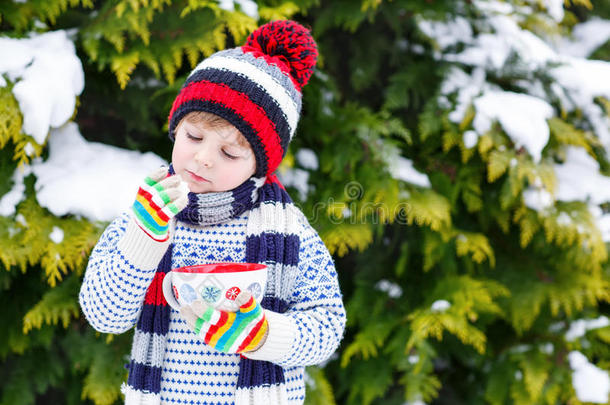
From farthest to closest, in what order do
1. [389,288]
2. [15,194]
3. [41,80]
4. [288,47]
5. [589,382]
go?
[389,288] < [589,382] < [15,194] < [41,80] < [288,47]

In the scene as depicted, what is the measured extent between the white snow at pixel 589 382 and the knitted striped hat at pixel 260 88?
7.05 feet

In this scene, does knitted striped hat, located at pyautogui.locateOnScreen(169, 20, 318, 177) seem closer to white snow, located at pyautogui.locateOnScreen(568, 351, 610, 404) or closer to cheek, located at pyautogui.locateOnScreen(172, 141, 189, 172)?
cheek, located at pyautogui.locateOnScreen(172, 141, 189, 172)

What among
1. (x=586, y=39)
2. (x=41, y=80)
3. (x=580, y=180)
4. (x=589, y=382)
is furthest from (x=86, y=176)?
(x=586, y=39)

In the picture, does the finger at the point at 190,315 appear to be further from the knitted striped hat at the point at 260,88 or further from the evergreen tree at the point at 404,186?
the evergreen tree at the point at 404,186

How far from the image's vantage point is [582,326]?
115 inches

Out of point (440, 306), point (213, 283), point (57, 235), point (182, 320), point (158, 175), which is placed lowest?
point (440, 306)

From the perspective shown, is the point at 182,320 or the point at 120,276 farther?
the point at 182,320

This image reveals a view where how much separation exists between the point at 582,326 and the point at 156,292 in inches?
96.5

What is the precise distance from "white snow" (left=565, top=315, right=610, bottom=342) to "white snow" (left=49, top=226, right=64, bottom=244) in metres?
2.59

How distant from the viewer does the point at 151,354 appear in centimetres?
149

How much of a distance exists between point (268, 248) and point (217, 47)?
1291 mm

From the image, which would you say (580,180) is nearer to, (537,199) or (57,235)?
(537,199)

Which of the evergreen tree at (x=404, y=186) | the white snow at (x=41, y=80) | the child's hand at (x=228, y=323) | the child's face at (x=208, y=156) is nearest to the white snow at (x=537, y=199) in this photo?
the evergreen tree at (x=404, y=186)

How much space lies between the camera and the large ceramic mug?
1.23m
